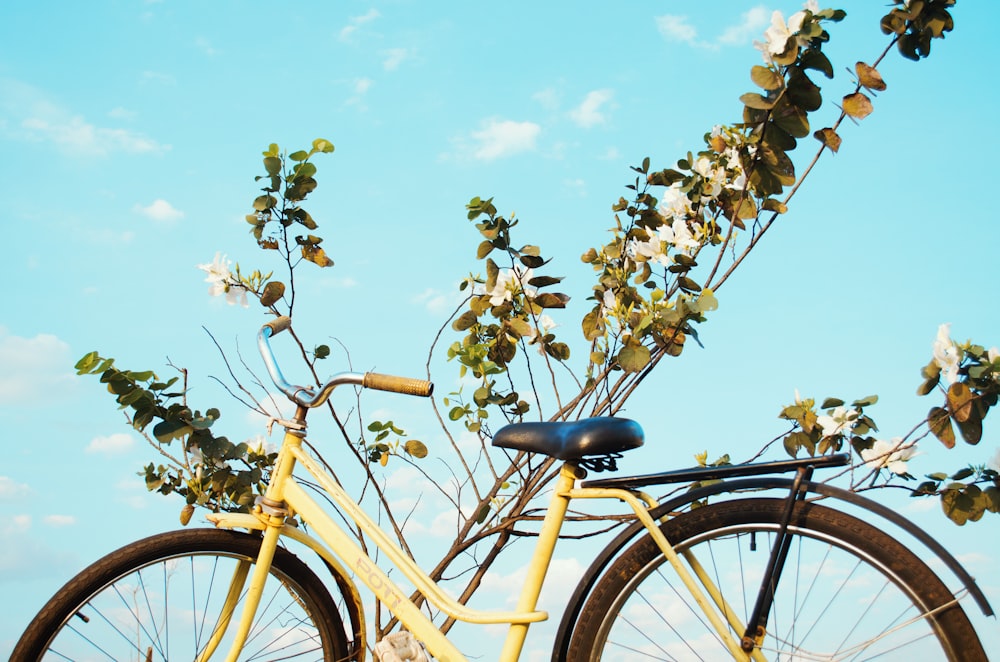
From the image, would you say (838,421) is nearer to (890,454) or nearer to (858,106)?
(890,454)

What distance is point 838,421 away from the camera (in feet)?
8.65

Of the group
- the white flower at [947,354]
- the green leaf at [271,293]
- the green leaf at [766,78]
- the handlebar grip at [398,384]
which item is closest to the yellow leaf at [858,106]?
the green leaf at [766,78]

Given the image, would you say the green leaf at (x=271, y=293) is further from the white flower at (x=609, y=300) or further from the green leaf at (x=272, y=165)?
the white flower at (x=609, y=300)

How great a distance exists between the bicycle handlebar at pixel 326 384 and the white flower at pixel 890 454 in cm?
143

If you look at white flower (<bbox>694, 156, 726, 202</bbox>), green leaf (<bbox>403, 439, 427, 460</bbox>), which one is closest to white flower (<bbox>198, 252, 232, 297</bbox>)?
green leaf (<bbox>403, 439, 427, 460</bbox>)

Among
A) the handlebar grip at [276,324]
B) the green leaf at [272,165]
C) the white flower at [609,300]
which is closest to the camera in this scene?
the handlebar grip at [276,324]

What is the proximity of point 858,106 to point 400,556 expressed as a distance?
1893mm

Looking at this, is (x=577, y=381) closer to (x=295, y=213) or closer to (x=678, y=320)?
(x=678, y=320)

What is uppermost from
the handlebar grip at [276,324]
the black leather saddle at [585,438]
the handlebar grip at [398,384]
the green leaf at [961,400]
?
the handlebar grip at [276,324]

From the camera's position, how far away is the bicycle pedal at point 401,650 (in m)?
2.18

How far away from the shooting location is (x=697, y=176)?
9.52 feet

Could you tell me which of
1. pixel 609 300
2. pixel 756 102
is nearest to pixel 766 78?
pixel 756 102

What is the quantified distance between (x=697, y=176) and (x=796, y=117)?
1.30ft

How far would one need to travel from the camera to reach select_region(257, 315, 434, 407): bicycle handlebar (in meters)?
2.03
